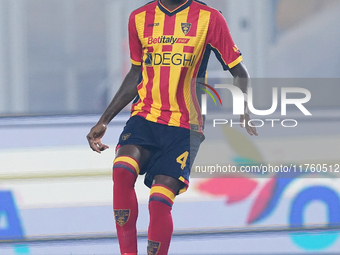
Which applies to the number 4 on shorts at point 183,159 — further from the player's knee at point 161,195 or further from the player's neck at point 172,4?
the player's neck at point 172,4

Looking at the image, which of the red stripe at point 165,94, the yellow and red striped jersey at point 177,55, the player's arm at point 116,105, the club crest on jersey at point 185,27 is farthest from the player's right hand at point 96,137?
the club crest on jersey at point 185,27

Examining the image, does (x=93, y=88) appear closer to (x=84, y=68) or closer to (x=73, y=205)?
(x=84, y=68)

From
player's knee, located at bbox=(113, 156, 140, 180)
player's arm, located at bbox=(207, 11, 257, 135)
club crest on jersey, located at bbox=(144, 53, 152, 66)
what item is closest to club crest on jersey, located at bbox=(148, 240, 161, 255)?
player's knee, located at bbox=(113, 156, 140, 180)

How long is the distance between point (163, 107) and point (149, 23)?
470 mm

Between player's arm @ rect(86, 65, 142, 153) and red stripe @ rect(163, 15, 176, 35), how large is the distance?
277 millimetres

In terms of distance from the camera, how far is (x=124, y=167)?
2373 millimetres

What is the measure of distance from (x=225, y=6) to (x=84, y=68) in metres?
1.24

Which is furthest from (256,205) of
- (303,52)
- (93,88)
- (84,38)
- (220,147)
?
(84,38)

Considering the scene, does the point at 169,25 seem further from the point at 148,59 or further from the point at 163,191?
the point at 163,191

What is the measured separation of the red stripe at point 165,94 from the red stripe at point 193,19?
23 cm

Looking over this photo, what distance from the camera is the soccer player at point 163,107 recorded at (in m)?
2.40

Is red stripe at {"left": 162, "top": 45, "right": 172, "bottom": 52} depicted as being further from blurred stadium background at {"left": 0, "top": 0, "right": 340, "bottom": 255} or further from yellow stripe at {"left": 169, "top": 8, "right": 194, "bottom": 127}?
blurred stadium background at {"left": 0, "top": 0, "right": 340, "bottom": 255}

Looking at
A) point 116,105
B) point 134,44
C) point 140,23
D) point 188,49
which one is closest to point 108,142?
point 116,105

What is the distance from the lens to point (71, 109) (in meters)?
3.81
